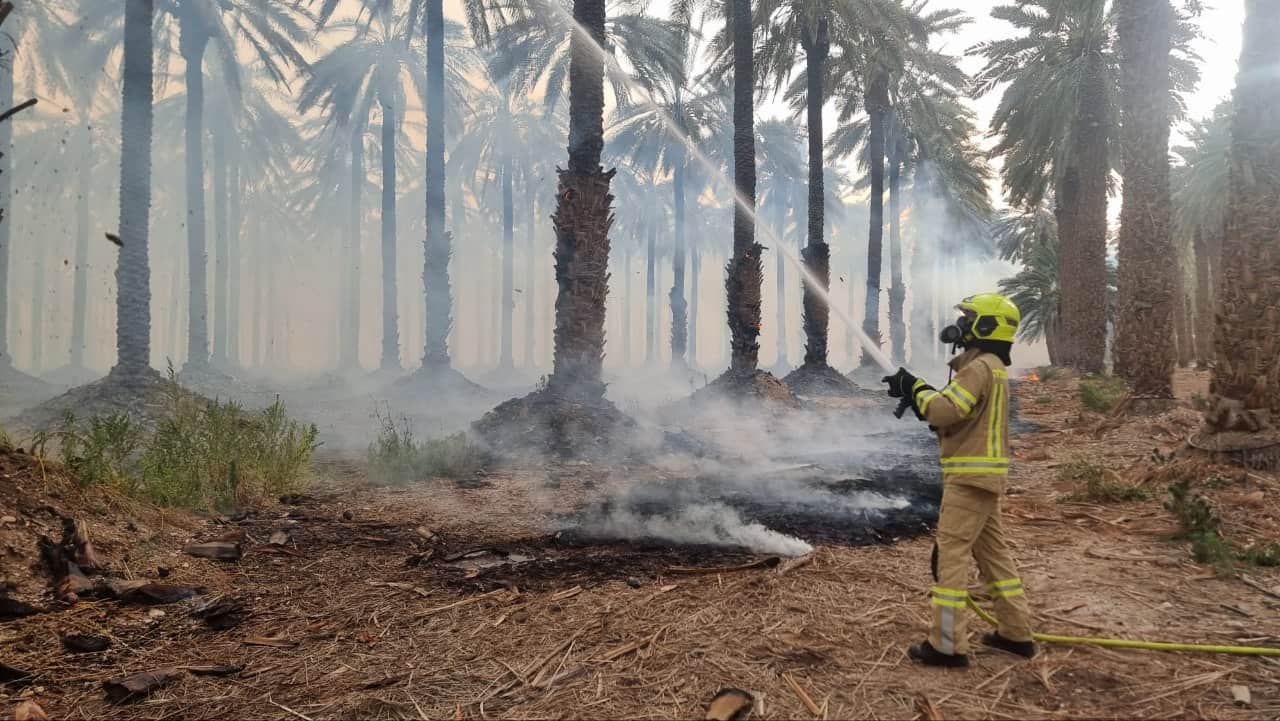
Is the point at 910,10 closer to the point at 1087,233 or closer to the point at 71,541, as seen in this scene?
the point at 1087,233

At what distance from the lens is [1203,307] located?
76.9ft

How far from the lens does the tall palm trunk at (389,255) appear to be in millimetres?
24625

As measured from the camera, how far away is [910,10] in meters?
26.2

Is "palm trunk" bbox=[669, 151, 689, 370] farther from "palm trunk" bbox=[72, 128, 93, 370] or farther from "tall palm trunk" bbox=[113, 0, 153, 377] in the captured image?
"palm trunk" bbox=[72, 128, 93, 370]

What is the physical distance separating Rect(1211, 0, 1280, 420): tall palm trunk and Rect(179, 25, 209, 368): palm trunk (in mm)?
22747

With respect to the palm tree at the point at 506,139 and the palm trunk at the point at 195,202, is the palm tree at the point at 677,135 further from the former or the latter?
the palm trunk at the point at 195,202

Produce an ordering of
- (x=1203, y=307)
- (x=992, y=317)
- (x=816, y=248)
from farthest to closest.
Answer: (x=1203, y=307) < (x=816, y=248) < (x=992, y=317)

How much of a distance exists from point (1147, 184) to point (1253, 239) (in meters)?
4.00

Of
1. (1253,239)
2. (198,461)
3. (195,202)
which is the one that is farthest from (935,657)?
(195,202)

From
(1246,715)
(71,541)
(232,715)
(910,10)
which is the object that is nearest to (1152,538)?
(1246,715)

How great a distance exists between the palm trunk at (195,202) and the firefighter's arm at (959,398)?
863 inches

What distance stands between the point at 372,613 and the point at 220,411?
4.90 meters

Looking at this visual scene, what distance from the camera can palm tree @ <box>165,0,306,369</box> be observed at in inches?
800

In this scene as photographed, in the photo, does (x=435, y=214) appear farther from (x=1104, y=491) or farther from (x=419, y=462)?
(x=1104, y=491)
